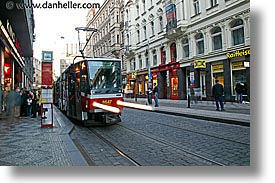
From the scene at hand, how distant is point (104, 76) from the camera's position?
356 inches

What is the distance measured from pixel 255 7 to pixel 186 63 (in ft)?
55.5

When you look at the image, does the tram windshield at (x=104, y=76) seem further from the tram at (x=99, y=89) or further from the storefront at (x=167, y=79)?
the storefront at (x=167, y=79)

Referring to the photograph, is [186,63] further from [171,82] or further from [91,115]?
[91,115]

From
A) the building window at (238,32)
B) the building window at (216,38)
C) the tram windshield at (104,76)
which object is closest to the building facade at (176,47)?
the building window at (216,38)

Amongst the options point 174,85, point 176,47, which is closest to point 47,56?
point 176,47

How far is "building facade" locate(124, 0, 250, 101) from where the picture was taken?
12.0m

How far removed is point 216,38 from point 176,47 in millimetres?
11454

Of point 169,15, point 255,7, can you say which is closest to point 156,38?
point 169,15

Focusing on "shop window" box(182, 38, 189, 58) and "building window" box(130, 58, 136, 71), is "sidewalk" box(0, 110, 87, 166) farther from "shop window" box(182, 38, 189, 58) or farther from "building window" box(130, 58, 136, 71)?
"building window" box(130, 58, 136, 71)

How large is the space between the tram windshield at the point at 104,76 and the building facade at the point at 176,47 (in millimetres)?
3923

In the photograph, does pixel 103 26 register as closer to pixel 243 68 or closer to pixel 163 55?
pixel 243 68

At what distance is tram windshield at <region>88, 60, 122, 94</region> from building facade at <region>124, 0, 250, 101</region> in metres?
3.92

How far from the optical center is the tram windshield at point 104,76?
882 cm

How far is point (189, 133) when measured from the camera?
764 cm
